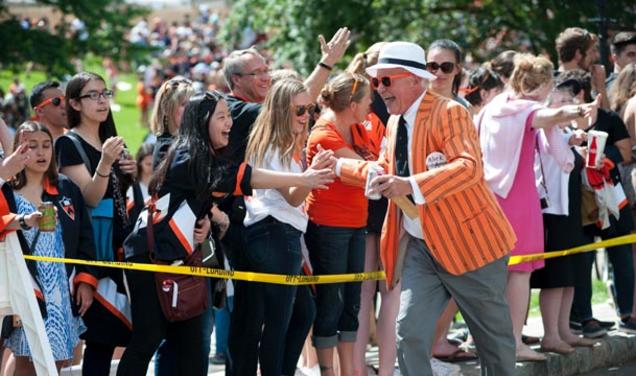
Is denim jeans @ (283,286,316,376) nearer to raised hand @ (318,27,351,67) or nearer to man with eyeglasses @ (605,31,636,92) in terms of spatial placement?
raised hand @ (318,27,351,67)

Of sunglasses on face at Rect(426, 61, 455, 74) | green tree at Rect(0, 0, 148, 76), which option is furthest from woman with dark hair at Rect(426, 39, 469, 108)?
green tree at Rect(0, 0, 148, 76)

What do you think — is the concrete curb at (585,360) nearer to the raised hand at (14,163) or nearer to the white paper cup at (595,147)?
the white paper cup at (595,147)

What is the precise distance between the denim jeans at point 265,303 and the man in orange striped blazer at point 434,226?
2.06ft

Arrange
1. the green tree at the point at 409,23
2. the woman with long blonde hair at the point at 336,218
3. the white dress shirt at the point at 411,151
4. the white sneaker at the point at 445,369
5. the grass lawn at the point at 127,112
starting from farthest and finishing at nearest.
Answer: the grass lawn at the point at 127,112
the green tree at the point at 409,23
the white sneaker at the point at 445,369
the woman with long blonde hair at the point at 336,218
the white dress shirt at the point at 411,151

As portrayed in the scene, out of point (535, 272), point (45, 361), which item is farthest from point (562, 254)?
point (45, 361)

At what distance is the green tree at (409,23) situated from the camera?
52.2 feet

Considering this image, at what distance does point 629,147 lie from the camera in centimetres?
902

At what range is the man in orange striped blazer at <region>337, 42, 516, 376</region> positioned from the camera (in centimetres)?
626

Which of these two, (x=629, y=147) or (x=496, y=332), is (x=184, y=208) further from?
(x=629, y=147)

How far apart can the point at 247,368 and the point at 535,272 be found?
8.47ft

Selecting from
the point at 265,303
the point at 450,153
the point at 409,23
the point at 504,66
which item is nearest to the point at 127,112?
the point at 409,23

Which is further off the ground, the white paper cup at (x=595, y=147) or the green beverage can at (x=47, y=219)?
the white paper cup at (x=595, y=147)

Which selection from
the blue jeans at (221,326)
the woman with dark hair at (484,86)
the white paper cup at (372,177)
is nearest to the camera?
the white paper cup at (372,177)

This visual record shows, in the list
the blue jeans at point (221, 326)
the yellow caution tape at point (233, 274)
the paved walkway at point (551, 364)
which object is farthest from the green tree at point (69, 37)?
the yellow caution tape at point (233, 274)
